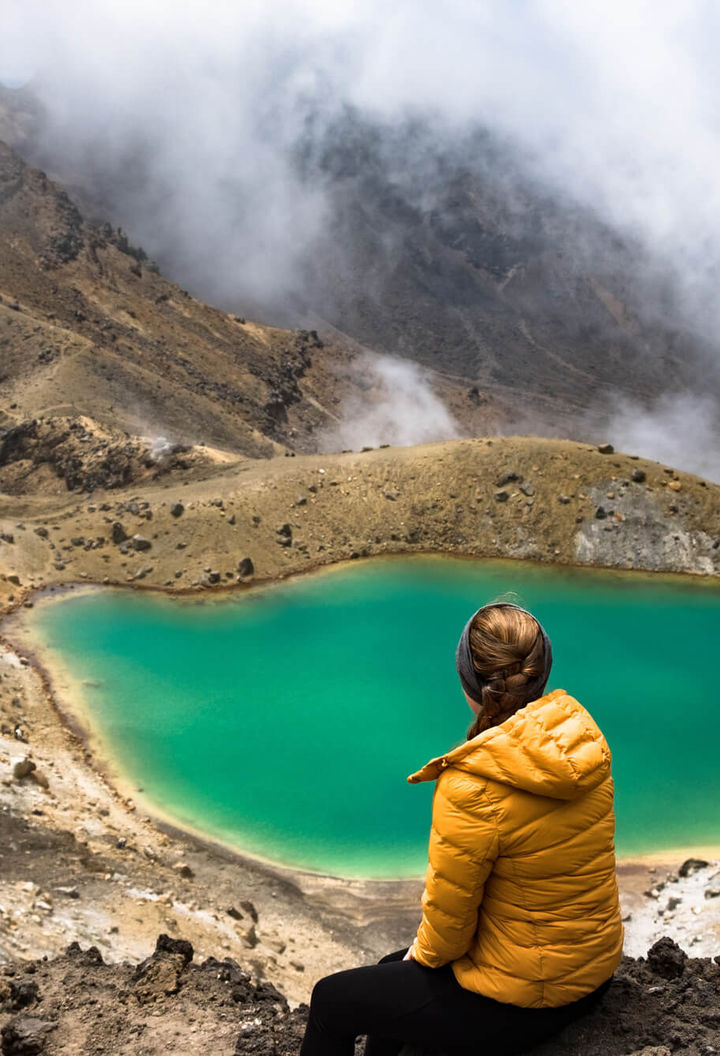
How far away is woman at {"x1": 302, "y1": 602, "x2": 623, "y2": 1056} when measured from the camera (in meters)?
4.57

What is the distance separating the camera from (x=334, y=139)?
12381 cm

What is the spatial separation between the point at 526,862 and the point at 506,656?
1.00 metres

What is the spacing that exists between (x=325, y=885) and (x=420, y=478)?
74.4 ft

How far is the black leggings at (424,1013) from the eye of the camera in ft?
16.1

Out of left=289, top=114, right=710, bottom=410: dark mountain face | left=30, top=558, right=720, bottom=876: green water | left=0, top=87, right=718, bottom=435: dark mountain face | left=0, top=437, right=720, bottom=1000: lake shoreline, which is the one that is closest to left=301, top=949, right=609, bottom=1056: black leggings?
left=0, top=437, right=720, bottom=1000: lake shoreline

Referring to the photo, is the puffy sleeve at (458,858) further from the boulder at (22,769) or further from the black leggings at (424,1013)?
the boulder at (22,769)

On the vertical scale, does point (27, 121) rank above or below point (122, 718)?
above

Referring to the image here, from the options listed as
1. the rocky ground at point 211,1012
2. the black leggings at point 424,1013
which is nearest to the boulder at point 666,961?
the rocky ground at point 211,1012

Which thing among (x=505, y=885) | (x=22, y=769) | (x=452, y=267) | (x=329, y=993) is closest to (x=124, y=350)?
(x=22, y=769)

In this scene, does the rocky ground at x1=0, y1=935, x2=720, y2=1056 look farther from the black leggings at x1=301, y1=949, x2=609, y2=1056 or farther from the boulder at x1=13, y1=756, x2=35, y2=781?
the boulder at x1=13, y1=756, x2=35, y2=781

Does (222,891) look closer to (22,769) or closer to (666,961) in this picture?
(22,769)

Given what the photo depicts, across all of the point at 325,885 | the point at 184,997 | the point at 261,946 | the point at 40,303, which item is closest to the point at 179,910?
the point at 261,946

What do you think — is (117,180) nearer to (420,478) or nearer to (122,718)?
(420,478)

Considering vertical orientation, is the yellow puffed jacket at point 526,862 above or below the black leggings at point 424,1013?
above
